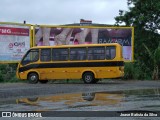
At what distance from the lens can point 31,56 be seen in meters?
28.4

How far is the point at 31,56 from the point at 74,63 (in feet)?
9.96

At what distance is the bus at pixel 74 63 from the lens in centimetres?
2672

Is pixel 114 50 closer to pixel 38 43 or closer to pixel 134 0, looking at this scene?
pixel 38 43

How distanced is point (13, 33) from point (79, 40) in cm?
528

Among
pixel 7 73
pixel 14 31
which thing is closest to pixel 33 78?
pixel 7 73

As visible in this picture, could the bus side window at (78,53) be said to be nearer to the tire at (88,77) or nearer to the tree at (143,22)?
the tire at (88,77)

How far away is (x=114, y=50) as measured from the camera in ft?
87.8

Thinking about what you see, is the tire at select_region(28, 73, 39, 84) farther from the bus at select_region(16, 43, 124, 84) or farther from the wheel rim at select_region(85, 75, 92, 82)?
the wheel rim at select_region(85, 75, 92, 82)

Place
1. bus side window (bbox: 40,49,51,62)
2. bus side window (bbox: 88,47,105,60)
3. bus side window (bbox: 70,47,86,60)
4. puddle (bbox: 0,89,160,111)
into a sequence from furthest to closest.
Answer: bus side window (bbox: 40,49,51,62) → bus side window (bbox: 70,47,86,60) → bus side window (bbox: 88,47,105,60) → puddle (bbox: 0,89,160,111)

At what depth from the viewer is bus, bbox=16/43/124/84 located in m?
26.7

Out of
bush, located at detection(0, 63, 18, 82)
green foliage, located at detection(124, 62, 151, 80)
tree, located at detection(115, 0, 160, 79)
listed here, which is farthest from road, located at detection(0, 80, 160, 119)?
tree, located at detection(115, 0, 160, 79)

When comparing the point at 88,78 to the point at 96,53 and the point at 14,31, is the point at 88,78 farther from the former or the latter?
the point at 14,31

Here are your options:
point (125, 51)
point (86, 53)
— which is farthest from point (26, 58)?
point (125, 51)

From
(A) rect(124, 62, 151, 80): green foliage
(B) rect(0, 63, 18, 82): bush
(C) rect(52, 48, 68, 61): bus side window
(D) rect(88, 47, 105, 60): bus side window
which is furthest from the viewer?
(A) rect(124, 62, 151, 80): green foliage
